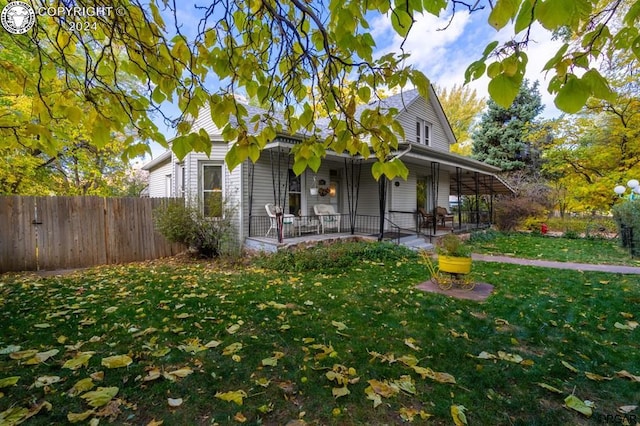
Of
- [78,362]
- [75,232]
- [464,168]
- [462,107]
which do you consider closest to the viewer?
[78,362]

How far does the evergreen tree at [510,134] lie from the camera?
20.6 meters

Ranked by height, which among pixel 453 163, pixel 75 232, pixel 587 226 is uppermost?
pixel 453 163

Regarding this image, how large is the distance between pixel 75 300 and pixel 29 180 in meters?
10.2

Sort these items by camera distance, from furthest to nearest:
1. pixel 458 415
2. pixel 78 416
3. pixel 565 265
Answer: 1. pixel 565 265
2. pixel 458 415
3. pixel 78 416

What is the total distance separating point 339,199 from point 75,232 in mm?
8523

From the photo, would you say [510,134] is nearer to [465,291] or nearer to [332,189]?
[332,189]

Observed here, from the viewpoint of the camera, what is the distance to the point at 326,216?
33.4 feet

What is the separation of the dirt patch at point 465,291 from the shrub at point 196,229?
4905 mm

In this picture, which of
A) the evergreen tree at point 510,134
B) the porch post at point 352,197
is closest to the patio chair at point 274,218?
the porch post at point 352,197

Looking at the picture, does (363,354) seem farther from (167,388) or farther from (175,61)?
(175,61)

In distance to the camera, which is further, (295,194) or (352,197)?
(352,197)

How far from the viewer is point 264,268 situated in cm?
694

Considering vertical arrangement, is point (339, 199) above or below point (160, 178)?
below

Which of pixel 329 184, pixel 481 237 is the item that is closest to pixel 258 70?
pixel 329 184
